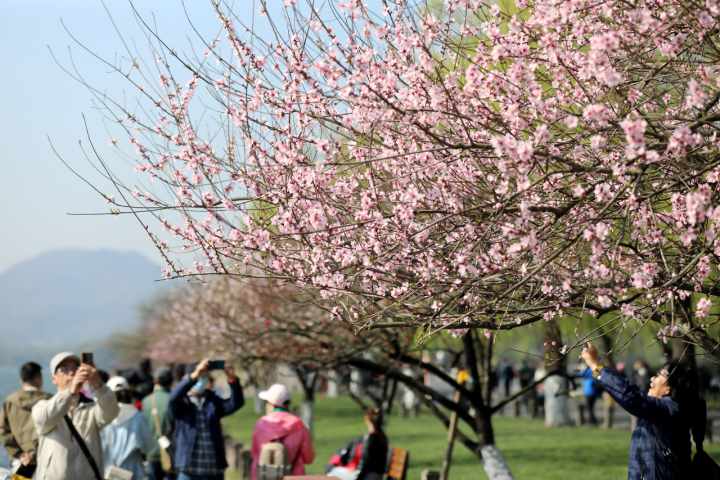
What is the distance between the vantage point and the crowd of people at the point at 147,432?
5.96 metres

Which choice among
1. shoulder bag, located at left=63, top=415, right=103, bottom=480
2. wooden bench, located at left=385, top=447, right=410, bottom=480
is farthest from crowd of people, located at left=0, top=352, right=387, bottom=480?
wooden bench, located at left=385, top=447, right=410, bottom=480

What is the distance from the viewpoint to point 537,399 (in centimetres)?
2606

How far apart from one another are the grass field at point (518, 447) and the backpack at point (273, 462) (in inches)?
271

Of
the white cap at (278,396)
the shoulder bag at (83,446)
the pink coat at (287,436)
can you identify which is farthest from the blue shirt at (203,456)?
the shoulder bag at (83,446)

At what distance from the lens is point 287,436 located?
7422 mm

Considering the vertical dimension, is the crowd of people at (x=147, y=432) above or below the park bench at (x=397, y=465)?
above

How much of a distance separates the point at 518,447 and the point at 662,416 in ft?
42.6

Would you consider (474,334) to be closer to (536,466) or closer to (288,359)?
(288,359)

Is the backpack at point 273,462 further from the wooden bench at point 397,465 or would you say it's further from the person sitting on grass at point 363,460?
the wooden bench at point 397,465

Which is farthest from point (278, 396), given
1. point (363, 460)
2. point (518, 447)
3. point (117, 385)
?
point (518, 447)

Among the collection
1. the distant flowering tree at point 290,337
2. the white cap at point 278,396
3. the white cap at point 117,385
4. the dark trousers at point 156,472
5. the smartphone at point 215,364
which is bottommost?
the dark trousers at point 156,472

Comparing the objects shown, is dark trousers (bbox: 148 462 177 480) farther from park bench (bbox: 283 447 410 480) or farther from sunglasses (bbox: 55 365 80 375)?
sunglasses (bbox: 55 365 80 375)

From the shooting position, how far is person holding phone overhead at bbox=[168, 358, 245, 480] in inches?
308

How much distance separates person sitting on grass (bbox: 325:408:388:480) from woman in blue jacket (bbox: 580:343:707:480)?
3964mm
